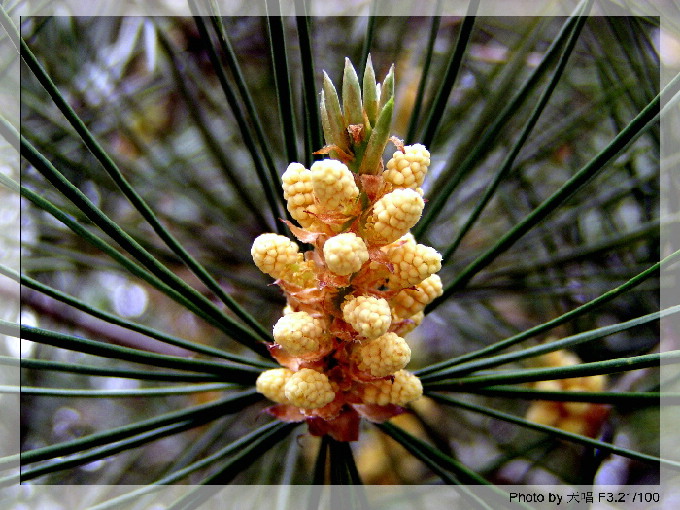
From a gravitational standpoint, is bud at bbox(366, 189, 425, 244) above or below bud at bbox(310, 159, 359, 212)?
below

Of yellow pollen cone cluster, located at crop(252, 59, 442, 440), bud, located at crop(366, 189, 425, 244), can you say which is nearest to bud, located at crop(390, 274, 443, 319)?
yellow pollen cone cluster, located at crop(252, 59, 442, 440)

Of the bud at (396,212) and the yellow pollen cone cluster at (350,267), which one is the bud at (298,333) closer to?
the yellow pollen cone cluster at (350,267)

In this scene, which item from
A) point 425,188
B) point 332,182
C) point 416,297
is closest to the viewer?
point 332,182

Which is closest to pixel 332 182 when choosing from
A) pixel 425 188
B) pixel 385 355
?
pixel 385 355

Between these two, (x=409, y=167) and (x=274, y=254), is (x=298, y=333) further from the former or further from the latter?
(x=409, y=167)

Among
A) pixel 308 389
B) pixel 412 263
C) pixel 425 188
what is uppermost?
pixel 425 188

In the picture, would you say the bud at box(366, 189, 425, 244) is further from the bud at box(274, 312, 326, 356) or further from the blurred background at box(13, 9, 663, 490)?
the blurred background at box(13, 9, 663, 490)

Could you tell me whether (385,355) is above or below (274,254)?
below
